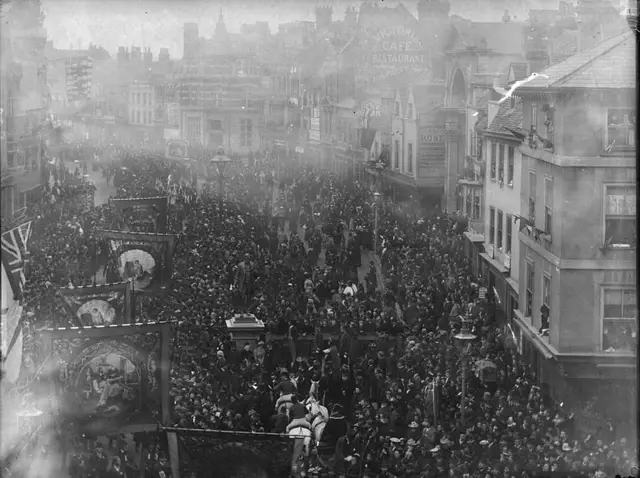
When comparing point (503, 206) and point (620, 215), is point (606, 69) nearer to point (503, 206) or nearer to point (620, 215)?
point (620, 215)

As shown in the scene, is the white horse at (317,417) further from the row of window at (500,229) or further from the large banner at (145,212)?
the large banner at (145,212)

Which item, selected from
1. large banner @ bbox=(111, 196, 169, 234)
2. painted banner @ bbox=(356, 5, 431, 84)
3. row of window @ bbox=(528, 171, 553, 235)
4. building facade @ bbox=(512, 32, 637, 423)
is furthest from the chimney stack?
building facade @ bbox=(512, 32, 637, 423)

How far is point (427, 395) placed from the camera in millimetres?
24578

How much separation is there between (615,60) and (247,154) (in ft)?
271

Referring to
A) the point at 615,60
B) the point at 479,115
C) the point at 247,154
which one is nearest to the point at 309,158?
the point at 247,154

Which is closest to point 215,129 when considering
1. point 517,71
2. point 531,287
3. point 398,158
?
point 398,158

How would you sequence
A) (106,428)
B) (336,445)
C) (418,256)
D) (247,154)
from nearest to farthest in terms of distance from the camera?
1. (106,428)
2. (336,445)
3. (418,256)
4. (247,154)

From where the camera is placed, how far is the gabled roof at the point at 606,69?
83.7ft

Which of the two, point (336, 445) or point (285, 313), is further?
point (285, 313)

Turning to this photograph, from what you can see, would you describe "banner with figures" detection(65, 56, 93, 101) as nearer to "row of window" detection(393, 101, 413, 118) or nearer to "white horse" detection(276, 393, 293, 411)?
"row of window" detection(393, 101, 413, 118)

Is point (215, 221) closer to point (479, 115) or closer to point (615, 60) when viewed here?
point (479, 115)

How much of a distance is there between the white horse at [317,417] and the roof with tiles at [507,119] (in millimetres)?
12502

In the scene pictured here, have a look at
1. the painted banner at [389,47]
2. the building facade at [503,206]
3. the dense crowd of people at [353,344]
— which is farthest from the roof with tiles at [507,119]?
the painted banner at [389,47]

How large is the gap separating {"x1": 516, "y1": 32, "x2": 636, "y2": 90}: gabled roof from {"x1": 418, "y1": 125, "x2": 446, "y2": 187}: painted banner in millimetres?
32004
